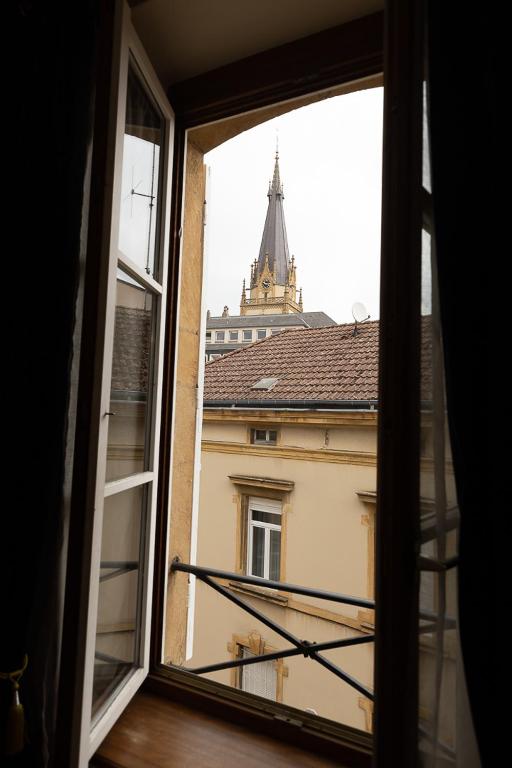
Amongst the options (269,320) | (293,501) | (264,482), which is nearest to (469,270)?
(293,501)

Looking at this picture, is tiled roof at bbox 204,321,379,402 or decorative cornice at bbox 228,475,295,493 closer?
tiled roof at bbox 204,321,379,402

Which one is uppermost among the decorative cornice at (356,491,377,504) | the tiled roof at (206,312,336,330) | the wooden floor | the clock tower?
the clock tower

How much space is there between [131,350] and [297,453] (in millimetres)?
7467

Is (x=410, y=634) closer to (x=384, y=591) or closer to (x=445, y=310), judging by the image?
(x=384, y=591)

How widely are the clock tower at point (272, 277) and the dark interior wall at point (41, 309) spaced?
16.0m

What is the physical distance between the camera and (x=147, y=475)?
1176mm

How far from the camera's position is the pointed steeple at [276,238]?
53.5ft

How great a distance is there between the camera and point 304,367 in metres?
7.76

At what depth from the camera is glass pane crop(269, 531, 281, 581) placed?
8742 millimetres

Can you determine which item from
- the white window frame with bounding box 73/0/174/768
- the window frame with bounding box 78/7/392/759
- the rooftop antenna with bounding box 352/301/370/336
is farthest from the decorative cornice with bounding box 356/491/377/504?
the white window frame with bounding box 73/0/174/768

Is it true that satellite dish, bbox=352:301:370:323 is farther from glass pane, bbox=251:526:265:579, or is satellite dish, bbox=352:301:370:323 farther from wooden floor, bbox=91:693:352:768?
glass pane, bbox=251:526:265:579

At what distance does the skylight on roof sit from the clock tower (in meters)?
8.94

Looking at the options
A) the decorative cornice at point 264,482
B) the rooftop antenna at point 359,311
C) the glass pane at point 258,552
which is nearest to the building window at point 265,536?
the glass pane at point 258,552

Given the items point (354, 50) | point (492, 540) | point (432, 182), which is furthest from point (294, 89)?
point (492, 540)
